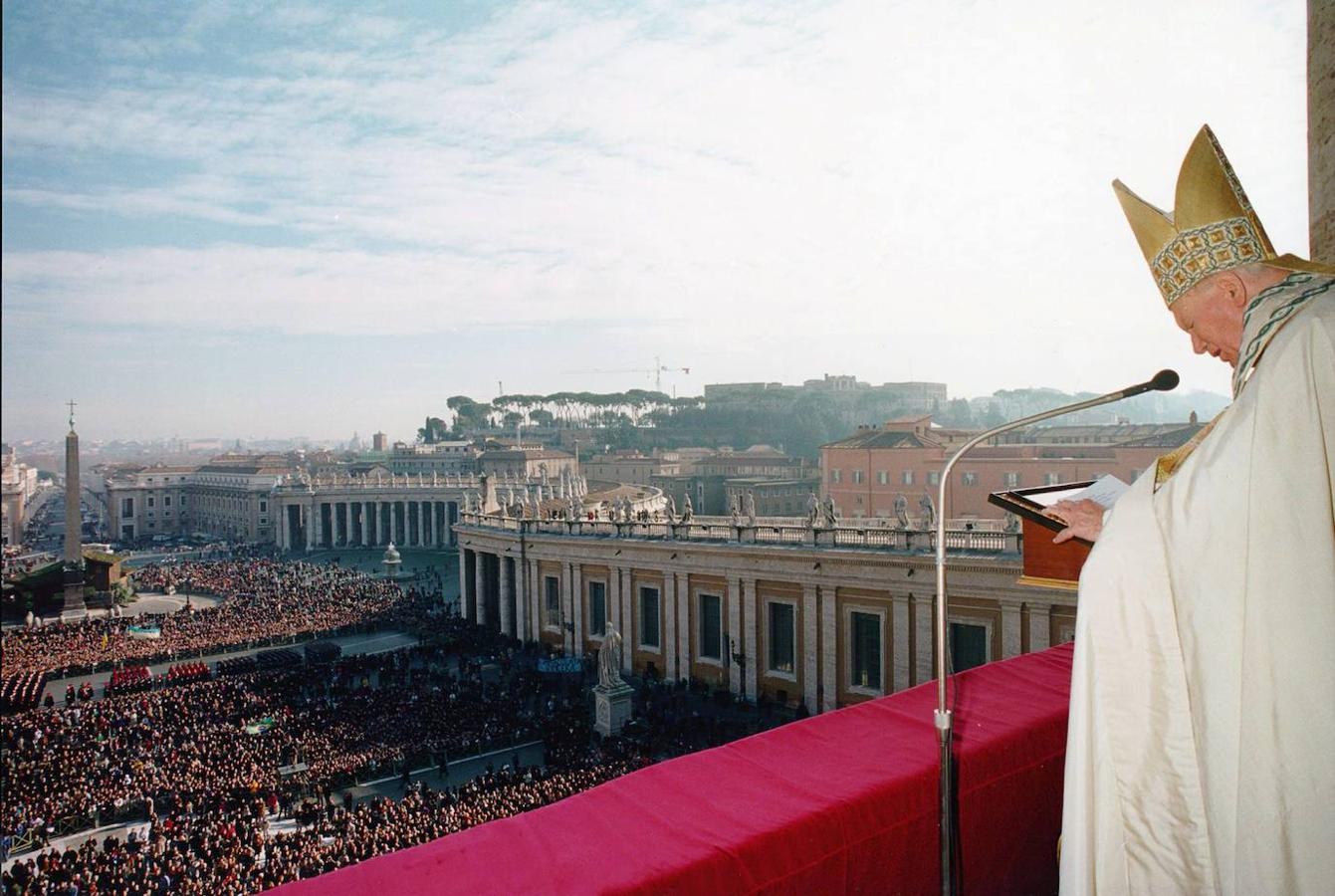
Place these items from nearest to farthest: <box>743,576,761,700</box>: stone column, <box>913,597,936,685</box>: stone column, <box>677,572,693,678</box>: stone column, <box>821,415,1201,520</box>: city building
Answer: <box>913,597,936,685</box>: stone column → <box>743,576,761,700</box>: stone column → <box>677,572,693,678</box>: stone column → <box>821,415,1201,520</box>: city building

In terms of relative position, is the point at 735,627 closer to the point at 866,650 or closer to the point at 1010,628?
the point at 866,650

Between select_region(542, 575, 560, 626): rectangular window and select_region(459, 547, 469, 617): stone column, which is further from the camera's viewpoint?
select_region(459, 547, 469, 617): stone column

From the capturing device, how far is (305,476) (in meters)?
82.2

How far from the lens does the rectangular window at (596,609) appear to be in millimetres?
28100

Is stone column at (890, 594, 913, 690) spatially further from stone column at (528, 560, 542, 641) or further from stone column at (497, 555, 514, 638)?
stone column at (497, 555, 514, 638)

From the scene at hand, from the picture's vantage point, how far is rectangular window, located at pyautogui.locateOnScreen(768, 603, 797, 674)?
73.7 ft

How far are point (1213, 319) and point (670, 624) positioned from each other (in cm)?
2366

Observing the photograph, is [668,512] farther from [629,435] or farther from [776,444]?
[629,435]

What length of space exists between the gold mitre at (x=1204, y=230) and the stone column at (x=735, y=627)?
2126 centimetres

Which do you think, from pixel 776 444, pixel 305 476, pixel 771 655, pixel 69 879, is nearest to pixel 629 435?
pixel 776 444

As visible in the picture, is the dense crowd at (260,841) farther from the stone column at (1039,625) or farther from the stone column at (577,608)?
the stone column at (577,608)

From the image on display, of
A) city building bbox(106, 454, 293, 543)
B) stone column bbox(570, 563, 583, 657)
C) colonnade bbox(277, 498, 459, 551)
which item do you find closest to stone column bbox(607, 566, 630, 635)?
stone column bbox(570, 563, 583, 657)

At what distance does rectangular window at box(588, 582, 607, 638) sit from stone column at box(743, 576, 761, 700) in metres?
6.41

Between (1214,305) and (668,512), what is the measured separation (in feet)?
81.6
